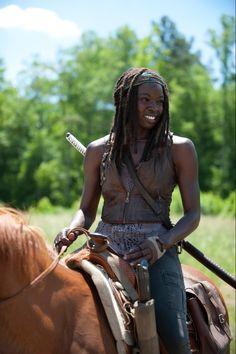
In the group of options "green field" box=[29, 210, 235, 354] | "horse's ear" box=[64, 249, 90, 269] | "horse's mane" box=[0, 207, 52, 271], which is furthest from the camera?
"green field" box=[29, 210, 235, 354]

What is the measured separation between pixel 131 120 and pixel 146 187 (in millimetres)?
473

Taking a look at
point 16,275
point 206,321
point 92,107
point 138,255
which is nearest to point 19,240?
point 16,275

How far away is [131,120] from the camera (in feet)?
14.0

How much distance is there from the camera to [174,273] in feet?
13.1

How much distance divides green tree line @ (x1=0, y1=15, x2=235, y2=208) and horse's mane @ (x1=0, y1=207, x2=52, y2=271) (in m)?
49.5

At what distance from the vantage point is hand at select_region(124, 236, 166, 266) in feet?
12.6

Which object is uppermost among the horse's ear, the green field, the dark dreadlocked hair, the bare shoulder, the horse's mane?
the dark dreadlocked hair

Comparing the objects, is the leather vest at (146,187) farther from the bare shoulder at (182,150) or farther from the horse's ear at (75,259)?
the horse's ear at (75,259)

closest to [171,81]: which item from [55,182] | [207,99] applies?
[207,99]

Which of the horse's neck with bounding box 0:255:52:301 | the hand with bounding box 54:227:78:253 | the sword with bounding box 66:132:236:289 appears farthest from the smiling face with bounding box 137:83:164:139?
the horse's neck with bounding box 0:255:52:301

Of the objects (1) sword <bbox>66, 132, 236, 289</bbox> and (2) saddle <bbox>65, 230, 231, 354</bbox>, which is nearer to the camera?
(2) saddle <bbox>65, 230, 231, 354</bbox>

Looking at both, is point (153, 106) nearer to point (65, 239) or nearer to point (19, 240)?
point (65, 239)

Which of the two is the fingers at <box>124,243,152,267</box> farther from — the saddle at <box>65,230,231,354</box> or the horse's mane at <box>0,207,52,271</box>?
the horse's mane at <box>0,207,52,271</box>

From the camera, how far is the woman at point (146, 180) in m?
3.95
